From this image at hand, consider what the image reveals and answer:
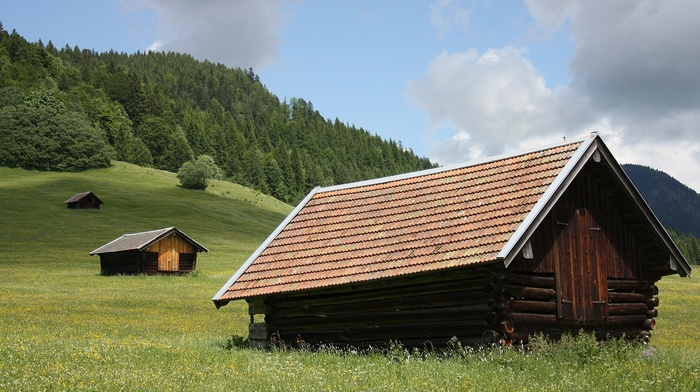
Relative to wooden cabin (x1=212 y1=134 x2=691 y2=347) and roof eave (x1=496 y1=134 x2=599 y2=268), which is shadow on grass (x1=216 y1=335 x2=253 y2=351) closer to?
wooden cabin (x1=212 y1=134 x2=691 y2=347)

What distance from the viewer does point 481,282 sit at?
57.9 feet

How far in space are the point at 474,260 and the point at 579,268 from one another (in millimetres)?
3860

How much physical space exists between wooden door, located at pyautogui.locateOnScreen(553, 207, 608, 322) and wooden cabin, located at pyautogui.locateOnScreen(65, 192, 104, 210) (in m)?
82.3

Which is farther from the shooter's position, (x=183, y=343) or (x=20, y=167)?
(x=20, y=167)

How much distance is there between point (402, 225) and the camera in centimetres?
2019

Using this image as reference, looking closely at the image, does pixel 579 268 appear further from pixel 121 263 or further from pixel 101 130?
pixel 101 130

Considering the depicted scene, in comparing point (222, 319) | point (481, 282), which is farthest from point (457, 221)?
point (222, 319)

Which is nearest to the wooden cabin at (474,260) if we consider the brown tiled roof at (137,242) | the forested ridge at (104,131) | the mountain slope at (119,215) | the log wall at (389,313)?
the log wall at (389,313)

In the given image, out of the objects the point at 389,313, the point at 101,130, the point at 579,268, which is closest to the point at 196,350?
the point at 389,313

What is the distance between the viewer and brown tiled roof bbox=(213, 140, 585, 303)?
1789cm

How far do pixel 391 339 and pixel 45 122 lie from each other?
117621 millimetres

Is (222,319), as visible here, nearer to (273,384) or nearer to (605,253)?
(605,253)

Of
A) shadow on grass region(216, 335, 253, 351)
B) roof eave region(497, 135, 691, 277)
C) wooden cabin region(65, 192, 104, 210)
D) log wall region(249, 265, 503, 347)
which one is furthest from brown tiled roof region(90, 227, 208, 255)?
roof eave region(497, 135, 691, 277)

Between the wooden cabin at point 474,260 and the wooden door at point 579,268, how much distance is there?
0.04 m
